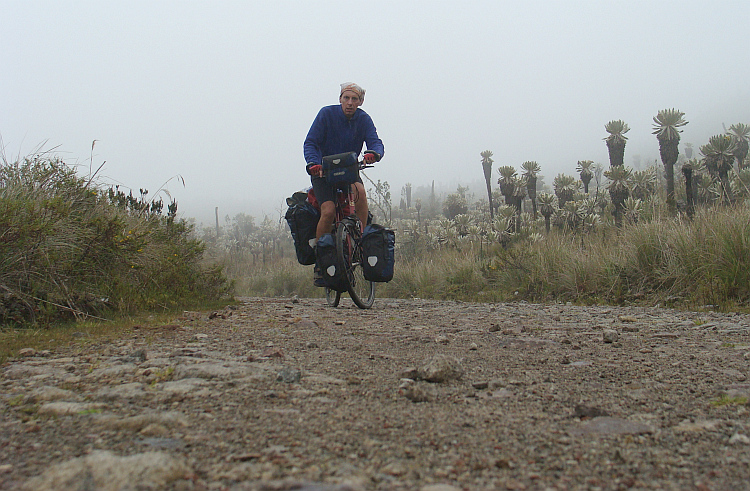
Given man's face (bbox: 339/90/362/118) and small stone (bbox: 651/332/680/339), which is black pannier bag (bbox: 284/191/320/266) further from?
small stone (bbox: 651/332/680/339)

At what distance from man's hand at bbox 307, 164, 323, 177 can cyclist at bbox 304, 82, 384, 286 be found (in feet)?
0.24

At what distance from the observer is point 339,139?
18.1ft

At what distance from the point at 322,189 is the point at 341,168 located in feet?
1.23

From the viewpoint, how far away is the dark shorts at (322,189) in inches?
211

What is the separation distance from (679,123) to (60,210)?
1877cm

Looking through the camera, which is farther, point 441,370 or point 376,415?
point 441,370

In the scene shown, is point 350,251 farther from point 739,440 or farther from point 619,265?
point 739,440

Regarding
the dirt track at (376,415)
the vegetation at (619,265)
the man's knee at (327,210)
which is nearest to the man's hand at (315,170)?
the man's knee at (327,210)

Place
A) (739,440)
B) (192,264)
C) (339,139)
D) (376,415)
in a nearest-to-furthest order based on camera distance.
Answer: (739,440) < (376,415) < (339,139) < (192,264)

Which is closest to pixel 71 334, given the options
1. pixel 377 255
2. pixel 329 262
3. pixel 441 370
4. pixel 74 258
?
pixel 74 258

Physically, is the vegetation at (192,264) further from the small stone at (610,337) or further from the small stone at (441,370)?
the small stone at (441,370)

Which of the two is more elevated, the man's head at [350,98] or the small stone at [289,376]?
the man's head at [350,98]

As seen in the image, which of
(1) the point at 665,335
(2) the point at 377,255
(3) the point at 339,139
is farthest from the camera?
(3) the point at 339,139

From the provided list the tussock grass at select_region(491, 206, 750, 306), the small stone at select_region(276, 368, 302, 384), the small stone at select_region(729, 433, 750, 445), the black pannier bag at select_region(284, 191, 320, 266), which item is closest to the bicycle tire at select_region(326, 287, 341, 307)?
→ the black pannier bag at select_region(284, 191, 320, 266)
